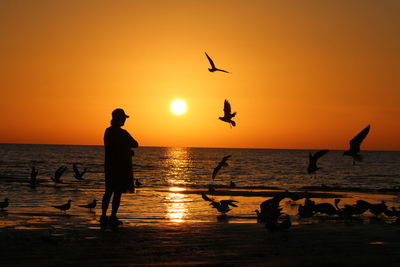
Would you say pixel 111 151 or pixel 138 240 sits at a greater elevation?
pixel 111 151

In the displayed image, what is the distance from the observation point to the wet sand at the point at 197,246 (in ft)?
23.7

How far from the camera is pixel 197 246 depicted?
8.46 metres

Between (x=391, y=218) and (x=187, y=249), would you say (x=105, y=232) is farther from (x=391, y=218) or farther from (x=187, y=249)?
(x=391, y=218)

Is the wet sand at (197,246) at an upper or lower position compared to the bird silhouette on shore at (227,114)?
lower

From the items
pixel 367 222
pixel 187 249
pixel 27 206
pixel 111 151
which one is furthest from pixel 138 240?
pixel 27 206

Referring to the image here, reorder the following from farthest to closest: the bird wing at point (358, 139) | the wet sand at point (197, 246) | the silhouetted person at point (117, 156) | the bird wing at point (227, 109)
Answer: the bird wing at point (227, 109)
the bird wing at point (358, 139)
the silhouetted person at point (117, 156)
the wet sand at point (197, 246)

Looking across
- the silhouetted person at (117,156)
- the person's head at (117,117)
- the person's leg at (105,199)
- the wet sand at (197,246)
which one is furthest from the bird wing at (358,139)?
the person's leg at (105,199)

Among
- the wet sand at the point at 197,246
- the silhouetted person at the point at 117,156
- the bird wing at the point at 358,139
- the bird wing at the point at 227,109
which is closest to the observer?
the wet sand at the point at 197,246

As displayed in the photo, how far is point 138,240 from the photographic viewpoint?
29.3 ft

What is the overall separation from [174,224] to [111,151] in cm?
216

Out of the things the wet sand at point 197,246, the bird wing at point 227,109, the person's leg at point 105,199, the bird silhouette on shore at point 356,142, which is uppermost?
the bird wing at point 227,109

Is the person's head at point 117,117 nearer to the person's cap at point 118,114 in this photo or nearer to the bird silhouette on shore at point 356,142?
the person's cap at point 118,114

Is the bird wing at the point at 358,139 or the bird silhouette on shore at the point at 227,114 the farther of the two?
the bird silhouette on shore at the point at 227,114

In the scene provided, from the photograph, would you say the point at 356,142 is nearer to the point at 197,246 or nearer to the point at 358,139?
the point at 358,139
